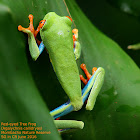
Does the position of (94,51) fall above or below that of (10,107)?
below

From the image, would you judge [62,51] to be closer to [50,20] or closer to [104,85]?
[50,20]

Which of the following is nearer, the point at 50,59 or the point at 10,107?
the point at 10,107

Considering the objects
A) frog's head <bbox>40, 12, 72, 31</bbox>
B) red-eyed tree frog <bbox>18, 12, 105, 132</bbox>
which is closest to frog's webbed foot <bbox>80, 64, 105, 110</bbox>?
red-eyed tree frog <bbox>18, 12, 105, 132</bbox>

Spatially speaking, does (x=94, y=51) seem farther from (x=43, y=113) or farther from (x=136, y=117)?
(x=43, y=113)

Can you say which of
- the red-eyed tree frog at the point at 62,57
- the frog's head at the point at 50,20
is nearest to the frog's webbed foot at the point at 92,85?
the red-eyed tree frog at the point at 62,57

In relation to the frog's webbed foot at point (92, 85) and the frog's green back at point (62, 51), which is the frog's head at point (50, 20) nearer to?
the frog's green back at point (62, 51)

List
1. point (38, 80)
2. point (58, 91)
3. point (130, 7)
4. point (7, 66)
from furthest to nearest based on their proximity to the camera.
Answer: point (130, 7), point (58, 91), point (38, 80), point (7, 66)

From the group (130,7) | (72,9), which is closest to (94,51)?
(72,9)
